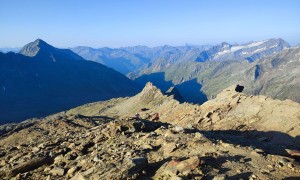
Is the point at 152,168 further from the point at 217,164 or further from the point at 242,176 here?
the point at 242,176

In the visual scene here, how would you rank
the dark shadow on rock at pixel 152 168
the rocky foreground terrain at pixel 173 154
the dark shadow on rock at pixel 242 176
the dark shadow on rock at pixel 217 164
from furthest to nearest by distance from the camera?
the dark shadow on rock at pixel 152 168
the rocky foreground terrain at pixel 173 154
the dark shadow on rock at pixel 217 164
the dark shadow on rock at pixel 242 176

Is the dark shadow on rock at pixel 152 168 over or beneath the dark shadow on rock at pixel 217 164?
beneath

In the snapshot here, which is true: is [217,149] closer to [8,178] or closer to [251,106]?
[8,178]

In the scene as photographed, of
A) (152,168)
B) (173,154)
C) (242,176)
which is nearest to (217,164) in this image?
(242,176)

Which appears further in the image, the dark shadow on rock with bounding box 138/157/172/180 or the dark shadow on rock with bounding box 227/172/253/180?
the dark shadow on rock with bounding box 138/157/172/180

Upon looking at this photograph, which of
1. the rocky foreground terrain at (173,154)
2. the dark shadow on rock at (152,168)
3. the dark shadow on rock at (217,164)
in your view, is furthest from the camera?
the dark shadow on rock at (152,168)

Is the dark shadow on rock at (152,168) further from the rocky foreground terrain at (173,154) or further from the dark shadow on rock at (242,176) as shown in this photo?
the dark shadow on rock at (242,176)

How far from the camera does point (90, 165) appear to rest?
79.5ft

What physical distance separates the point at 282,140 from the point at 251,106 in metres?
12.1

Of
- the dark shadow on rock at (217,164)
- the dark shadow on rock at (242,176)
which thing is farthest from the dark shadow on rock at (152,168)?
the dark shadow on rock at (242,176)

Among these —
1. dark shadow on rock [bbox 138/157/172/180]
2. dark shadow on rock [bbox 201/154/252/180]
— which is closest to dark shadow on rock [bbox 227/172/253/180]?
dark shadow on rock [bbox 201/154/252/180]

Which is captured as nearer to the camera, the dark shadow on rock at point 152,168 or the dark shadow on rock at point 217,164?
the dark shadow on rock at point 217,164

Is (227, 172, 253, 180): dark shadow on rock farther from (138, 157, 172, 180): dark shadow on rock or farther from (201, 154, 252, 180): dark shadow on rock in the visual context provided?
(138, 157, 172, 180): dark shadow on rock

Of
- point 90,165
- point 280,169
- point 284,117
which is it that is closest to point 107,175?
point 90,165
